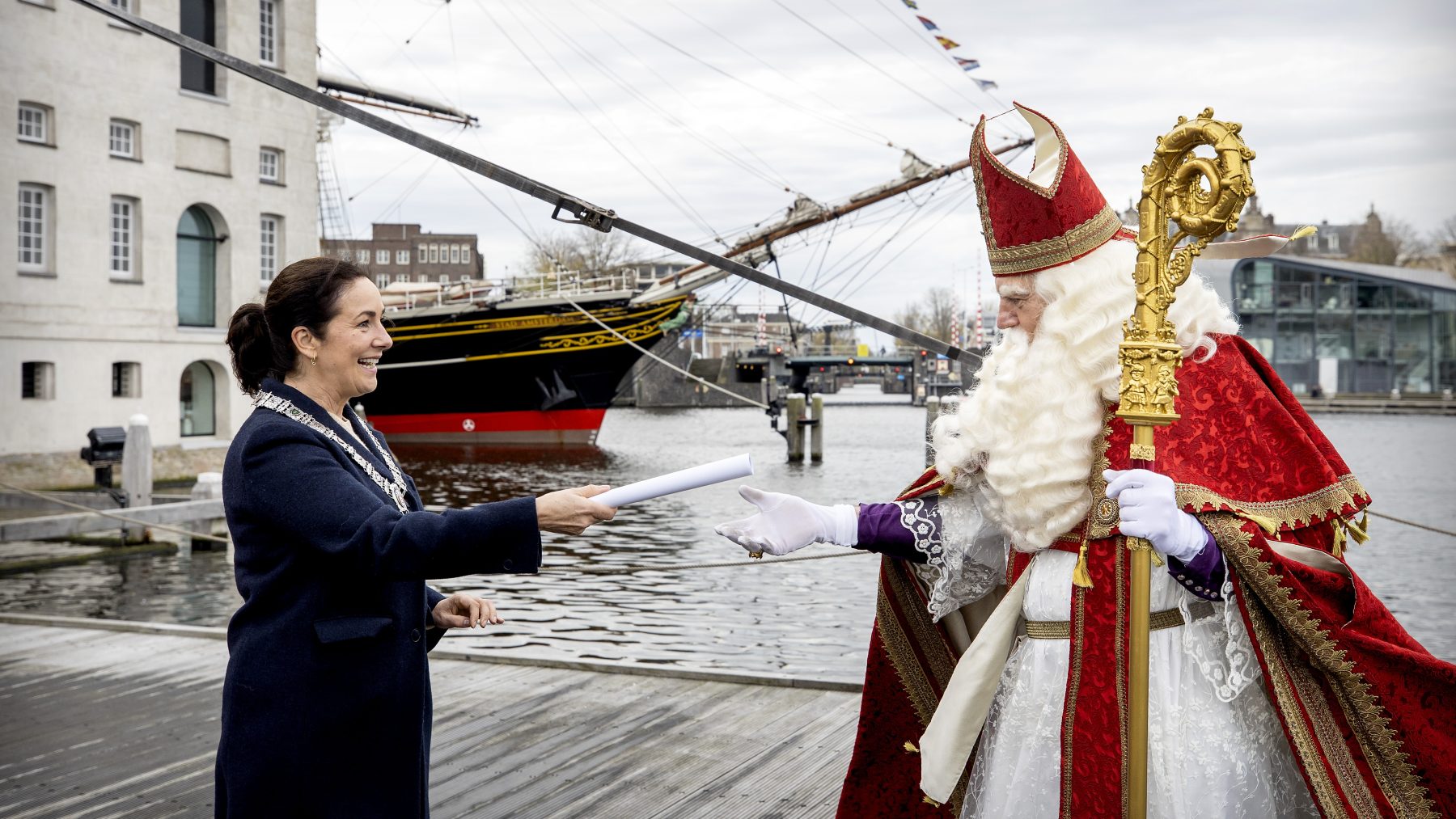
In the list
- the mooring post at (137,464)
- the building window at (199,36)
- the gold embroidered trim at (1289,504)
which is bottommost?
the mooring post at (137,464)

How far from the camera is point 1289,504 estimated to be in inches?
83.2

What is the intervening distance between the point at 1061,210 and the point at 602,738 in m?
2.50

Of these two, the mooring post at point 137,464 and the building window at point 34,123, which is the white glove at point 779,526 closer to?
the mooring post at point 137,464

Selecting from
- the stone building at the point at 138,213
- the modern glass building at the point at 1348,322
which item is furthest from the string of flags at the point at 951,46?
the modern glass building at the point at 1348,322

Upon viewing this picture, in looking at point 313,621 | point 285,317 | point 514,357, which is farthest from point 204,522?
point 514,357

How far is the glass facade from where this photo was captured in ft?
188

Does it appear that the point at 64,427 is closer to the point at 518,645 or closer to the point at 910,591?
the point at 518,645

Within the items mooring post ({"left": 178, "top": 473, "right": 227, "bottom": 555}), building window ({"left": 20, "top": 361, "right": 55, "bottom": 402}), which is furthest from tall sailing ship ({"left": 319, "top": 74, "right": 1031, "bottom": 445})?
mooring post ({"left": 178, "top": 473, "right": 227, "bottom": 555})

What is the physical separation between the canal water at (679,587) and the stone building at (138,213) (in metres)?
4.43

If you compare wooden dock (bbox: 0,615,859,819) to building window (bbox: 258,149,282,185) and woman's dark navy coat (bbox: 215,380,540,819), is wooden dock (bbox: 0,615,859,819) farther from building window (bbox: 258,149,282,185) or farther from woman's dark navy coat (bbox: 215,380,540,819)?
building window (bbox: 258,149,282,185)

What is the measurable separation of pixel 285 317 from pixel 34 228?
55.8ft

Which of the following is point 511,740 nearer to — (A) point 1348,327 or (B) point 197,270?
(B) point 197,270

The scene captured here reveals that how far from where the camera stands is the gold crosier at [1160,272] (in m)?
1.85

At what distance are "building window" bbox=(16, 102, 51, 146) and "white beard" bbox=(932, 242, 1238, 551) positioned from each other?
57.8 feet
